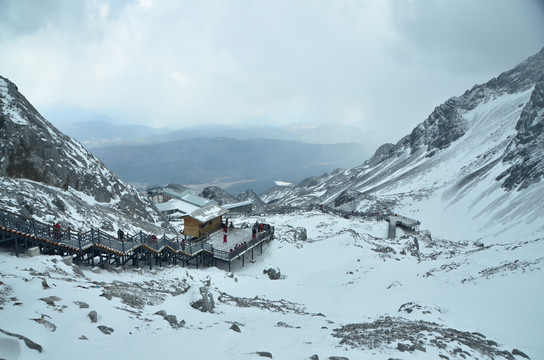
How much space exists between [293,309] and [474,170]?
84292mm

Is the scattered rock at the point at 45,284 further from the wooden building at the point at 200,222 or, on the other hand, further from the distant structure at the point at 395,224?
the distant structure at the point at 395,224

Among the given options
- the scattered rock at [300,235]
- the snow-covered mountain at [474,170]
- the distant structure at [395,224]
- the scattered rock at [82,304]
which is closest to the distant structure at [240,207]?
the snow-covered mountain at [474,170]

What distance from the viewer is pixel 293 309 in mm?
21625

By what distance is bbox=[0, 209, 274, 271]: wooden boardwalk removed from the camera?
19.9 m

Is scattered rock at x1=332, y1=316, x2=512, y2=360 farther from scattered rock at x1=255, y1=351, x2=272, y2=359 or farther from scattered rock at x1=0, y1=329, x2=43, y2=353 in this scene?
scattered rock at x1=0, y1=329, x2=43, y2=353

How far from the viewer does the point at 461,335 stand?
52.7 ft

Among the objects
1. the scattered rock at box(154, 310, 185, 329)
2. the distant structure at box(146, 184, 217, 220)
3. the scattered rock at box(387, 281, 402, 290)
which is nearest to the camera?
the scattered rock at box(154, 310, 185, 329)

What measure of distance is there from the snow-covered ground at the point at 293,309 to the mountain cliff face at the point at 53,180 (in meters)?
11.5

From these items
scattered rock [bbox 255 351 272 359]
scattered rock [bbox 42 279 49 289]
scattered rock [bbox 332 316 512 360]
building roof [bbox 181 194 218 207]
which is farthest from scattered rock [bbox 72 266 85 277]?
building roof [bbox 181 194 218 207]

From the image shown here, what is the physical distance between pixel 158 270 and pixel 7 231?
9.49m

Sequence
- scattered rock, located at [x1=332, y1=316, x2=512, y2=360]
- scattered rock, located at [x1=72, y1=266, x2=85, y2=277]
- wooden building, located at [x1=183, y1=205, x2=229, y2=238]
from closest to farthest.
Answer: scattered rock, located at [x1=332, y1=316, x2=512, y2=360] < scattered rock, located at [x1=72, y1=266, x2=85, y2=277] < wooden building, located at [x1=183, y1=205, x2=229, y2=238]

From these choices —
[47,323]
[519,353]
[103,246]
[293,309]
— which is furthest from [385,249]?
[47,323]

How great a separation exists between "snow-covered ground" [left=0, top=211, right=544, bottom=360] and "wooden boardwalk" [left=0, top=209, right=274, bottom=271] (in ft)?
5.99

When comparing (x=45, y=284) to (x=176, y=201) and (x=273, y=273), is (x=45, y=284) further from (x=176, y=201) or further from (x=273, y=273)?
(x=176, y=201)
